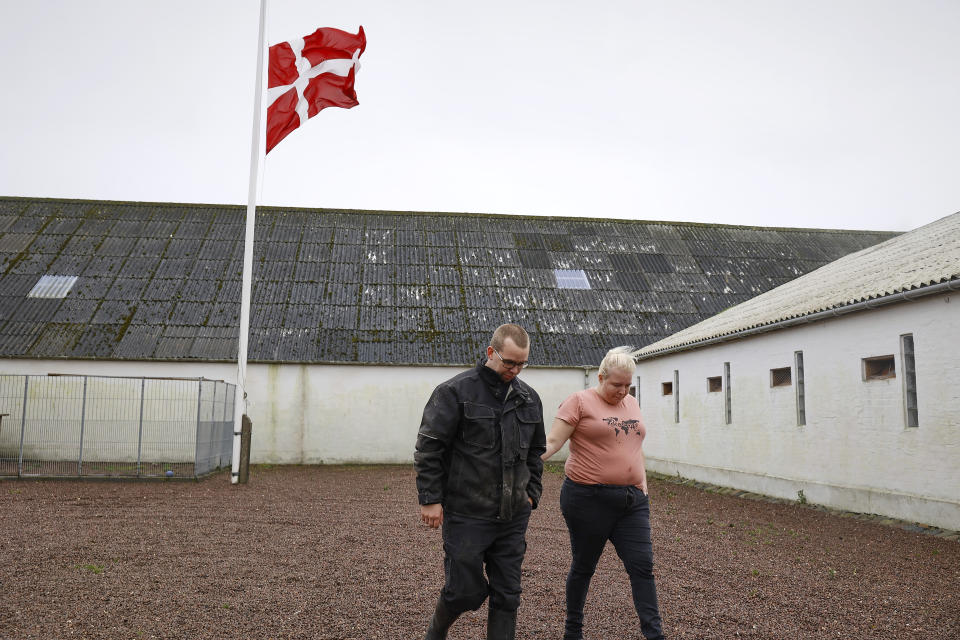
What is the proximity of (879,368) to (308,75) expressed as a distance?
11110 millimetres

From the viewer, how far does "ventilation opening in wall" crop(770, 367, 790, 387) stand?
44.3 feet

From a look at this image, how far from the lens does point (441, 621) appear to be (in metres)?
4.40

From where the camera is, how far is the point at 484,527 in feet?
14.2

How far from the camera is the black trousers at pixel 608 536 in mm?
4820

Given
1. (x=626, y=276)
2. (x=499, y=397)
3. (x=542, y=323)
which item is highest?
(x=626, y=276)

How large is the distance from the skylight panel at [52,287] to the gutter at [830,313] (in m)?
17.1

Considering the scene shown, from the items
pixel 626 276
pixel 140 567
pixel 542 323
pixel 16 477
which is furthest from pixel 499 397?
pixel 626 276

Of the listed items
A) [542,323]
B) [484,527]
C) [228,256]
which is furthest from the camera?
[228,256]

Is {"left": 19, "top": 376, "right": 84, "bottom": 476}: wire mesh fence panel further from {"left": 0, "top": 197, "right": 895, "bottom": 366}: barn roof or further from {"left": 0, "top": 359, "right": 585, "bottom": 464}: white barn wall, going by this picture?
{"left": 0, "top": 197, "right": 895, "bottom": 366}: barn roof

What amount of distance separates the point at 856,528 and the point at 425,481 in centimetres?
788

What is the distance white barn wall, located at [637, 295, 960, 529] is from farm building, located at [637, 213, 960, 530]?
2cm

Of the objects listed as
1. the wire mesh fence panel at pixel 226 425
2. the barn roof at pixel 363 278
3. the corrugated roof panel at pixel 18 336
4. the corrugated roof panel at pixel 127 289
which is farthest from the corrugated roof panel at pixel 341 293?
the corrugated roof panel at pixel 18 336

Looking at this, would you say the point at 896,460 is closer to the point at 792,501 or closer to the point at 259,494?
the point at 792,501

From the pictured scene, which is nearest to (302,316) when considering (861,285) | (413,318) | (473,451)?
(413,318)
